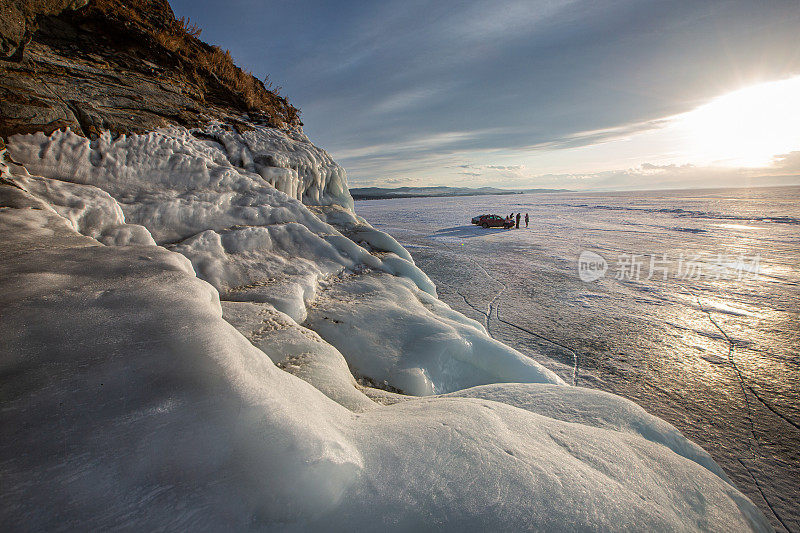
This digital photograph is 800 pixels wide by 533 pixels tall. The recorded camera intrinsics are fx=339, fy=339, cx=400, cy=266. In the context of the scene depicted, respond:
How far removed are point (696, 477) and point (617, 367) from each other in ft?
10.4

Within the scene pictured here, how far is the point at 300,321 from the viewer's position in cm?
369

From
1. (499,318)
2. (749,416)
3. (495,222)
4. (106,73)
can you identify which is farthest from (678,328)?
(495,222)

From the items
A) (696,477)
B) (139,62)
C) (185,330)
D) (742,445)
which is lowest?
(742,445)

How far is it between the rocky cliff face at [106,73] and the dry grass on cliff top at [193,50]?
0.08 ft

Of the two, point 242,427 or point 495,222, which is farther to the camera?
point 495,222

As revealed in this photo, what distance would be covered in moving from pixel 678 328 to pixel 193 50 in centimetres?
1103

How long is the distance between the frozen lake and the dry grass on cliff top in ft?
20.5

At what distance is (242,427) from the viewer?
50.3 inches

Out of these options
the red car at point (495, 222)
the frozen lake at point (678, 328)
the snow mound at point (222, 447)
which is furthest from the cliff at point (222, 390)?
the red car at point (495, 222)

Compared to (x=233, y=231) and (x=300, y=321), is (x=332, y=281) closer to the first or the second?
(x=300, y=321)

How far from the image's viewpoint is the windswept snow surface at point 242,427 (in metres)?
1.08

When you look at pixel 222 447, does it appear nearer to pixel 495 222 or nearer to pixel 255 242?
pixel 255 242

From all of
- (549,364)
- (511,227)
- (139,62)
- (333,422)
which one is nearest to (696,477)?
(333,422)

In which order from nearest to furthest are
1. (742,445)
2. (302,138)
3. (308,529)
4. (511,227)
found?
1. (308,529)
2. (742,445)
3. (302,138)
4. (511,227)
